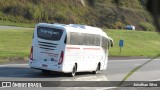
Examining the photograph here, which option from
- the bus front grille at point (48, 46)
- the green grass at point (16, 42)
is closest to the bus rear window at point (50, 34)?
the bus front grille at point (48, 46)

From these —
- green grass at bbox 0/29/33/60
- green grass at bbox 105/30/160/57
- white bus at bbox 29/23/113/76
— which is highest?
white bus at bbox 29/23/113/76

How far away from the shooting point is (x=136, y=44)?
204 ft

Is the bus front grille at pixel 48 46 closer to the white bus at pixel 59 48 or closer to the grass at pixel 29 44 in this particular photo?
the white bus at pixel 59 48

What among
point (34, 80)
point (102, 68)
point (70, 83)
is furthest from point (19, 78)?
point (102, 68)

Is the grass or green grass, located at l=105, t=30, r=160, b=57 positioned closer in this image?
the grass

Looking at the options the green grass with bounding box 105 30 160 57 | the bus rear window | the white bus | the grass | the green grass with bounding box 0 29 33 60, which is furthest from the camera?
the green grass with bounding box 105 30 160 57

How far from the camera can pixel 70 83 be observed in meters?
20.2

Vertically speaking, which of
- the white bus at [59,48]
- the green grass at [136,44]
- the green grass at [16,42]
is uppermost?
the white bus at [59,48]

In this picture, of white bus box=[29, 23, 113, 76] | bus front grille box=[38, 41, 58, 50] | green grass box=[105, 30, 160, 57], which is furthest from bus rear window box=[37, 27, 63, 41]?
green grass box=[105, 30, 160, 57]

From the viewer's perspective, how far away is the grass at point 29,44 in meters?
37.3

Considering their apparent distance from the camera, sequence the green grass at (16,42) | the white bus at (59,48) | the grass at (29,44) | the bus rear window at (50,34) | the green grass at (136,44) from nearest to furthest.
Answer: the white bus at (59,48) → the bus rear window at (50,34) → the grass at (29,44) → the green grass at (16,42) → the green grass at (136,44)

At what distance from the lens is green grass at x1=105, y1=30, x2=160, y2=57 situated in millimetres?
53784

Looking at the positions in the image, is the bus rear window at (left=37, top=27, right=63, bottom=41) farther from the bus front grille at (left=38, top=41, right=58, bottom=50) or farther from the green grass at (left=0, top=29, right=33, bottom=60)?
the green grass at (left=0, top=29, right=33, bottom=60)

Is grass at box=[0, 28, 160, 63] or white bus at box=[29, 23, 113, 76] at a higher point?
white bus at box=[29, 23, 113, 76]
